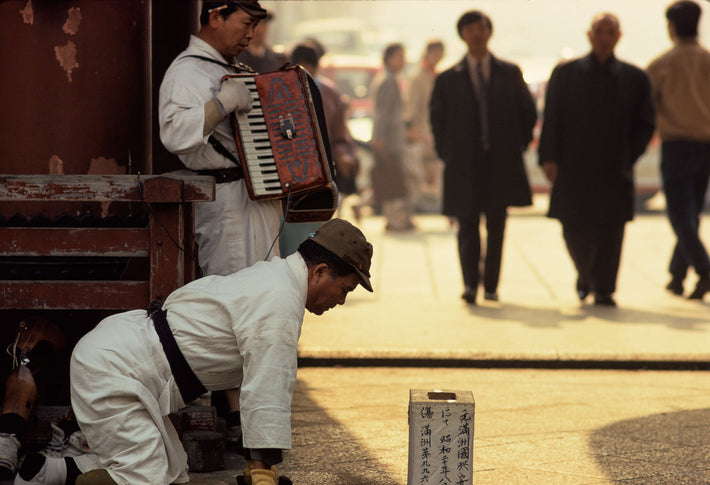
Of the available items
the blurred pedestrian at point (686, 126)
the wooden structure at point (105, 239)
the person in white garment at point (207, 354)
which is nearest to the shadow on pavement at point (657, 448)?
the person in white garment at point (207, 354)

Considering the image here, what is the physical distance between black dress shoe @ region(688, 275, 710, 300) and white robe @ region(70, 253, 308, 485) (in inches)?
211

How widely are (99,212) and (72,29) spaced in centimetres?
80

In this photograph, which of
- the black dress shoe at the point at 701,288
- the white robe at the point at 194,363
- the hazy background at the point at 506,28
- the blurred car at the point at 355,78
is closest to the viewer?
the white robe at the point at 194,363

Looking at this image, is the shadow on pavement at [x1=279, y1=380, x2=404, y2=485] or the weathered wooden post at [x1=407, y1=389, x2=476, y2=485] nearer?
the weathered wooden post at [x1=407, y1=389, x2=476, y2=485]

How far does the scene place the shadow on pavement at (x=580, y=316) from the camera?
7.75m

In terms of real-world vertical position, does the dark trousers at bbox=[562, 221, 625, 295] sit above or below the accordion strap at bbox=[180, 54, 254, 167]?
below

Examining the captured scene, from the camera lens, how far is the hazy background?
758cm

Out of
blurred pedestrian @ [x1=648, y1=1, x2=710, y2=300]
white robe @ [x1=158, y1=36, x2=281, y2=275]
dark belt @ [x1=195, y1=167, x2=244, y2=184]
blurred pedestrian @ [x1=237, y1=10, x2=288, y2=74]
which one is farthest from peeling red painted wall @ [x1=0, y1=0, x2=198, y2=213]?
blurred pedestrian @ [x1=648, y1=1, x2=710, y2=300]

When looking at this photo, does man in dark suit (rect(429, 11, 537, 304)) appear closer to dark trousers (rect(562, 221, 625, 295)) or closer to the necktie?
the necktie

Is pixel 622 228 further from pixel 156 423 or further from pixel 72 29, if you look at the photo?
pixel 156 423

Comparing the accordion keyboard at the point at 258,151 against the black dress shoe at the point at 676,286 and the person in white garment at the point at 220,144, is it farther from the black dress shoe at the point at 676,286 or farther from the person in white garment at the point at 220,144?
the black dress shoe at the point at 676,286

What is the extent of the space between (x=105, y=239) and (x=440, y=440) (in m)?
1.46

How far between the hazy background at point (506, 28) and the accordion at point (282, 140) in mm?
1543

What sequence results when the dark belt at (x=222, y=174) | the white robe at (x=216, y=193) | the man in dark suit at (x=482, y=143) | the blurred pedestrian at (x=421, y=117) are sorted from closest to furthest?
the white robe at (x=216, y=193)
the dark belt at (x=222, y=174)
the man in dark suit at (x=482, y=143)
the blurred pedestrian at (x=421, y=117)
